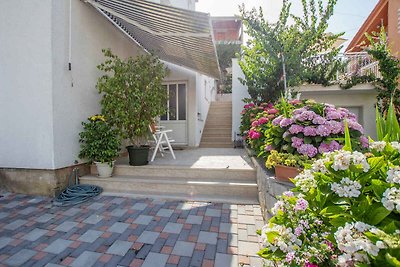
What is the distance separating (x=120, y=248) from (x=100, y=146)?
121 inches

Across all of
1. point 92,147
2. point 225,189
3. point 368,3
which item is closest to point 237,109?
point 225,189

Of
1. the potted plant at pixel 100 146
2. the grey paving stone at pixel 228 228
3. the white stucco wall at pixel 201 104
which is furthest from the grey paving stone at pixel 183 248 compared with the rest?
the white stucco wall at pixel 201 104

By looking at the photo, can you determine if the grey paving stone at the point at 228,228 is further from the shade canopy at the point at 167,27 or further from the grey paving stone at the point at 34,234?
the shade canopy at the point at 167,27

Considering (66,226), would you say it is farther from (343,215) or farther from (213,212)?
(343,215)

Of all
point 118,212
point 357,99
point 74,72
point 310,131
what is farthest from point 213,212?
point 357,99

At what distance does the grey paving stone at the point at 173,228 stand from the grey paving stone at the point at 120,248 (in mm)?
594

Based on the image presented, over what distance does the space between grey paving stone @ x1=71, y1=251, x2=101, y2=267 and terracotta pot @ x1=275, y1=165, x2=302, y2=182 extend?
2.78 meters

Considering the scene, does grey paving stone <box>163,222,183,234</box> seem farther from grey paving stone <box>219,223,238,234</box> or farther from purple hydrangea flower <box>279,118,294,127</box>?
purple hydrangea flower <box>279,118,294,127</box>

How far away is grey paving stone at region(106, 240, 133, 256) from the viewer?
2.81 metres

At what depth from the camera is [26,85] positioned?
15.9ft

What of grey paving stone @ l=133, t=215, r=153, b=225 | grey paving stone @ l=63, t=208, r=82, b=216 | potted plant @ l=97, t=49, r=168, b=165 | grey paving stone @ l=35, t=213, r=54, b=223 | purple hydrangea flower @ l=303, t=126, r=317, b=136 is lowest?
grey paving stone @ l=63, t=208, r=82, b=216

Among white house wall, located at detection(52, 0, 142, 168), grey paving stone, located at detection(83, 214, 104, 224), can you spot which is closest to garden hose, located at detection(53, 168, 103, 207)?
white house wall, located at detection(52, 0, 142, 168)

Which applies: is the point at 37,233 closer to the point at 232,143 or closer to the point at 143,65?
the point at 143,65

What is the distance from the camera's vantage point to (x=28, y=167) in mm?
4906
